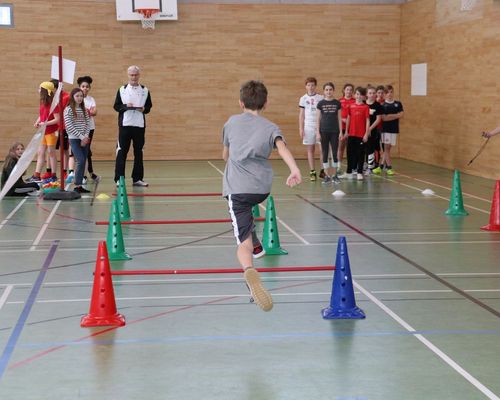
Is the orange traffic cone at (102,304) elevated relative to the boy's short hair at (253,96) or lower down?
lower down

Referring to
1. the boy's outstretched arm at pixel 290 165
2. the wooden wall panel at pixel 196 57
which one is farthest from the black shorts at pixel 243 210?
the wooden wall panel at pixel 196 57

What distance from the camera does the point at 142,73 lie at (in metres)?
23.0

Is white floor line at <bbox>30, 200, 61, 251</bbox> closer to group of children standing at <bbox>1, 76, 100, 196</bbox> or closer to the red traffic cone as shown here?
group of children standing at <bbox>1, 76, 100, 196</bbox>

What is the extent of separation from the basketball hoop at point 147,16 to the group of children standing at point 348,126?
642 cm

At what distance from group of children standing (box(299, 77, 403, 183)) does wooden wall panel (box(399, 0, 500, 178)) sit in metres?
1.63

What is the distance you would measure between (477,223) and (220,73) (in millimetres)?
12580

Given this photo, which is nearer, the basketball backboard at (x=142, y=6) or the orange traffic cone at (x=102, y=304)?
the orange traffic cone at (x=102, y=304)

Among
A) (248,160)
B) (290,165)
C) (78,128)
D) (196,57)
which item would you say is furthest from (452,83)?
(290,165)

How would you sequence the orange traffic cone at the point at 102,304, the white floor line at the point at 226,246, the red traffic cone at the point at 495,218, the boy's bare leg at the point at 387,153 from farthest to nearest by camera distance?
the boy's bare leg at the point at 387,153, the red traffic cone at the point at 495,218, the white floor line at the point at 226,246, the orange traffic cone at the point at 102,304

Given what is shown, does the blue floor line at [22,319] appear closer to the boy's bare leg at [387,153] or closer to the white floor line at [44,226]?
the white floor line at [44,226]

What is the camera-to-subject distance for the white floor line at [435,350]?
522 centimetres

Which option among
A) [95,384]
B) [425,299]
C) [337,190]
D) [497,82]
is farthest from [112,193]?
[95,384]

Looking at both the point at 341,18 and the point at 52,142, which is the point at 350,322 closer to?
the point at 52,142

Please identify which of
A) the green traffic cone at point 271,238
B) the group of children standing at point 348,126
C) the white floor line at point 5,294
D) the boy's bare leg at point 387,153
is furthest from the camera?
the boy's bare leg at point 387,153
